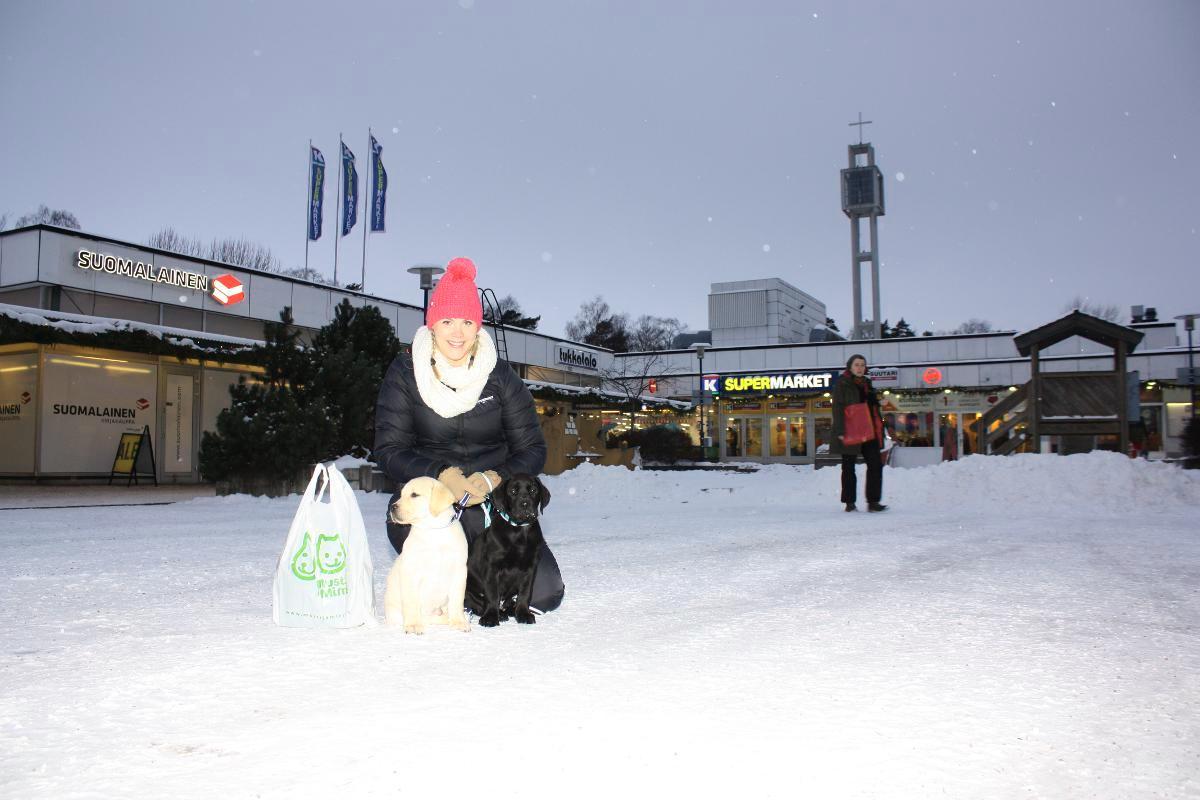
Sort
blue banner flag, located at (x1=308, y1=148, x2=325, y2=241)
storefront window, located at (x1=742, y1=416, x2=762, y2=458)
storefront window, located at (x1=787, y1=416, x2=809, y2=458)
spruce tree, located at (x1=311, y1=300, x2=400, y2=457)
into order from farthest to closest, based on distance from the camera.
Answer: storefront window, located at (x1=742, y1=416, x2=762, y2=458) → storefront window, located at (x1=787, y1=416, x2=809, y2=458) → blue banner flag, located at (x1=308, y1=148, x2=325, y2=241) → spruce tree, located at (x1=311, y1=300, x2=400, y2=457)

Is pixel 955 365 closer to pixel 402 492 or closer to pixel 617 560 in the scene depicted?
pixel 617 560

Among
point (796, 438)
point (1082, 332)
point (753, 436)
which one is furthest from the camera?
point (753, 436)

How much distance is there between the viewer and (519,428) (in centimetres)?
414

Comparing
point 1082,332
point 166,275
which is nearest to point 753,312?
point 1082,332

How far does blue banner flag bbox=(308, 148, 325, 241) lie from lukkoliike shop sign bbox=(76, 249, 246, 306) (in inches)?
395

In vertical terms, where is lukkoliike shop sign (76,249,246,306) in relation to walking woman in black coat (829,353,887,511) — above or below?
above

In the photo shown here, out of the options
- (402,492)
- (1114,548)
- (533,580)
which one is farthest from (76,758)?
(1114,548)

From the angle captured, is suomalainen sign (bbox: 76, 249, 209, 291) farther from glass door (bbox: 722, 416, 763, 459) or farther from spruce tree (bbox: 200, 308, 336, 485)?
glass door (bbox: 722, 416, 763, 459)

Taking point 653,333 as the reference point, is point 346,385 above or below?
below

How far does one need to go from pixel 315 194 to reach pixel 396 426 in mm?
28748

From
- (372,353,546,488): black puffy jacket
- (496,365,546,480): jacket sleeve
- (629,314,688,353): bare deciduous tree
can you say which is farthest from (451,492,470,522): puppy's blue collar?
(629,314,688,353): bare deciduous tree

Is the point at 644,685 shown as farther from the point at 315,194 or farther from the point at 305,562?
the point at 315,194

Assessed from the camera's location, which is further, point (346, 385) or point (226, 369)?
point (226, 369)

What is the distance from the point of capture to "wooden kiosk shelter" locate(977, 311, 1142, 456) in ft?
50.5
